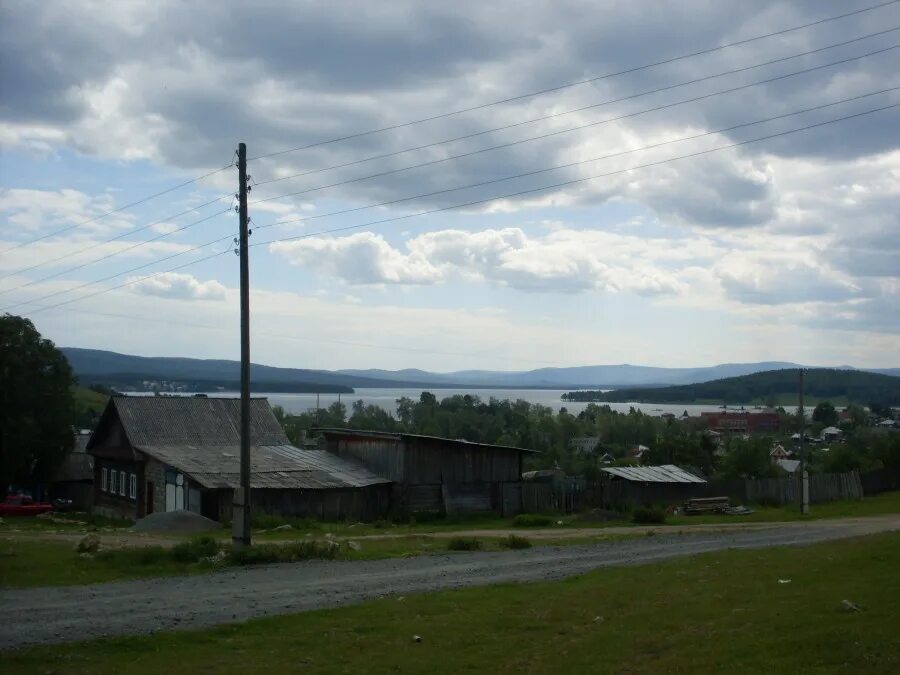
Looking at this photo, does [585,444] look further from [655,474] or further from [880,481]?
[655,474]

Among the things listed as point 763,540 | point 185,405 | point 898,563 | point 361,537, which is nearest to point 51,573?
point 361,537

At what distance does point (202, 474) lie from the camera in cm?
4188

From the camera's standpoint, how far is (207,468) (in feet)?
142

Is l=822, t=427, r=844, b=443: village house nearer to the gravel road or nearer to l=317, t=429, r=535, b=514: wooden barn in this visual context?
l=317, t=429, r=535, b=514: wooden barn

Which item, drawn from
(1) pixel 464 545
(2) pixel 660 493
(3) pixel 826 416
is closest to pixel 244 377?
(1) pixel 464 545

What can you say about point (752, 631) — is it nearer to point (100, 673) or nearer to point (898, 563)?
point (898, 563)

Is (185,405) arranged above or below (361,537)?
above

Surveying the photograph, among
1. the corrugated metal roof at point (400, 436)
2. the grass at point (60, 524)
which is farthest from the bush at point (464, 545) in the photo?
the corrugated metal roof at point (400, 436)

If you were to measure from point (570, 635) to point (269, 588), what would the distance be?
7.23m

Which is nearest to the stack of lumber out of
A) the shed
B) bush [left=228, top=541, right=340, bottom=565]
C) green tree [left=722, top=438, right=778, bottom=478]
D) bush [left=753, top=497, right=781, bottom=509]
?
the shed

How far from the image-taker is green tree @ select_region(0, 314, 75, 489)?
5766 cm

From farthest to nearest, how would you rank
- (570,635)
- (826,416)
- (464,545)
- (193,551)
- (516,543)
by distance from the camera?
(826,416)
(516,543)
(464,545)
(193,551)
(570,635)

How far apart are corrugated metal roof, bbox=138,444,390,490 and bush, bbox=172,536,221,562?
17.3m

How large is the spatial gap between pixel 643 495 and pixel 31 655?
40.6 m
